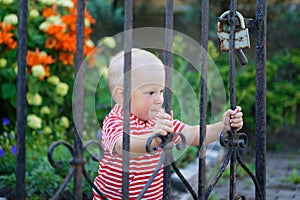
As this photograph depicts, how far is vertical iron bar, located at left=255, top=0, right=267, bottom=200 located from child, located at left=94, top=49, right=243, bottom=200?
12cm

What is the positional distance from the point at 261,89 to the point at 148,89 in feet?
1.50

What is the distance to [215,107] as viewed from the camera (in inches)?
221

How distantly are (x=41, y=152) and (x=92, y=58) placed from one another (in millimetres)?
1535

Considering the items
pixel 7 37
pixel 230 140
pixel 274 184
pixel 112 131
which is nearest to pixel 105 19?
pixel 7 37

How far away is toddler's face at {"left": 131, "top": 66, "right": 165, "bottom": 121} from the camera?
6.73 ft

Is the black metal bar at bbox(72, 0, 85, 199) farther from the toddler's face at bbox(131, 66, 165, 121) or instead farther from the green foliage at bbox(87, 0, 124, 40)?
the green foliage at bbox(87, 0, 124, 40)

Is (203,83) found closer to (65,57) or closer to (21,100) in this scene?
(21,100)

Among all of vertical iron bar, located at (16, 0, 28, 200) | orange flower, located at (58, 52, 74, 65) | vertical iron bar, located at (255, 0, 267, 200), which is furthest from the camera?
orange flower, located at (58, 52, 74, 65)

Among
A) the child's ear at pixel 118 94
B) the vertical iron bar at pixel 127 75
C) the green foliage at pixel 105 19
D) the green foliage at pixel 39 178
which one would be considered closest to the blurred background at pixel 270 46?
the green foliage at pixel 105 19

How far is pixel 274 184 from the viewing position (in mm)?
4375

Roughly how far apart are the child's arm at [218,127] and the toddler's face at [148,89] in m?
0.23

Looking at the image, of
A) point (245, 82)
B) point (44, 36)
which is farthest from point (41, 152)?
point (245, 82)

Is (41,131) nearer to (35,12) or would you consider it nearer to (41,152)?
(41,152)

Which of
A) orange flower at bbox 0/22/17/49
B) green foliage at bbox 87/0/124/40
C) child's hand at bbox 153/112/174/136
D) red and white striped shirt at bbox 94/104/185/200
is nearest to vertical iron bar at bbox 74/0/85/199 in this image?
child's hand at bbox 153/112/174/136
